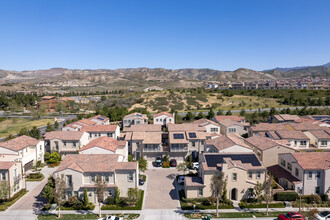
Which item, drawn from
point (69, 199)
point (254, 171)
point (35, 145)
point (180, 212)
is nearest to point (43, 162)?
point (35, 145)

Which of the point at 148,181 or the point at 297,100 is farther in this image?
the point at 297,100

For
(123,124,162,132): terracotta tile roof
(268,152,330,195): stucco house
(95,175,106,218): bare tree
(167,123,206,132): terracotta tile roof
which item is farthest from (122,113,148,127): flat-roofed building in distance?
(268,152,330,195): stucco house

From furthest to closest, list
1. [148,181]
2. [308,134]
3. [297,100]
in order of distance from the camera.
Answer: [297,100], [308,134], [148,181]

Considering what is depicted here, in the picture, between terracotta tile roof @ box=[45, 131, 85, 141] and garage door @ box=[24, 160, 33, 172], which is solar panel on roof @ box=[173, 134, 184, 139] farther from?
garage door @ box=[24, 160, 33, 172]

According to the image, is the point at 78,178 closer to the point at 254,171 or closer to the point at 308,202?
the point at 254,171

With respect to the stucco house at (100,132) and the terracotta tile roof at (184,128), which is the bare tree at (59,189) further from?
the terracotta tile roof at (184,128)

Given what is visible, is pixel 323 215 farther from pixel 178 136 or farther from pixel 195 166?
pixel 178 136
